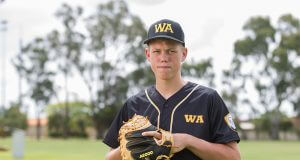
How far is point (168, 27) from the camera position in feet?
9.69

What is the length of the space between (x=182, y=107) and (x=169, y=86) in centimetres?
14

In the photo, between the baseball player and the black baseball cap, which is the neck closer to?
the baseball player

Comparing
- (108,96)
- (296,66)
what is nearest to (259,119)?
(296,66)

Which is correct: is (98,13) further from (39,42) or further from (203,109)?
(203,109)

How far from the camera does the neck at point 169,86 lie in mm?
2994

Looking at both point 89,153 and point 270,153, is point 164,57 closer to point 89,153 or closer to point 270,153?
point 89,153

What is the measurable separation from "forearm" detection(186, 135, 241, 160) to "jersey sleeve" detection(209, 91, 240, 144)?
46mm

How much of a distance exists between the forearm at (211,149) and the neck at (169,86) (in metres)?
0.35

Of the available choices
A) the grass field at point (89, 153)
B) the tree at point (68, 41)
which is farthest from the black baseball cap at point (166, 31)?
the tree at point (68, 41)

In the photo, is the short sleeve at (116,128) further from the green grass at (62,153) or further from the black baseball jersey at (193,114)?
the green grass at (62,153)

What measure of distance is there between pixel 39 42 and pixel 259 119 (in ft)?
98.2

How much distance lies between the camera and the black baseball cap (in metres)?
2.92

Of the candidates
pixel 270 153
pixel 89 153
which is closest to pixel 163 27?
pixel 89 153

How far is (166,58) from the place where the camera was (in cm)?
288
